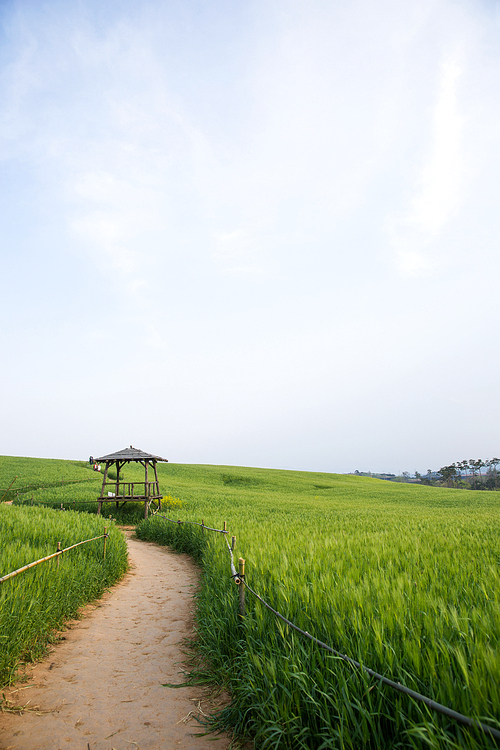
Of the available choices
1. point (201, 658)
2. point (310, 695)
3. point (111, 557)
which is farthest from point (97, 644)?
point (310, 695)

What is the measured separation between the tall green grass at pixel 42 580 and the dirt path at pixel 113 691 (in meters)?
0.28

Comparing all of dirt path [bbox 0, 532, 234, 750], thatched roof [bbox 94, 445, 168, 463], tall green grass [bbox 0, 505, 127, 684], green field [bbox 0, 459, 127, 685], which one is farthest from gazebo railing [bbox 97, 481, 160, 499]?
dirt path [bbox 0, 532, 234, 750]

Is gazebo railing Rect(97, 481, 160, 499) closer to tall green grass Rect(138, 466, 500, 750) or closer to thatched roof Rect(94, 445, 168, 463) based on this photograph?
thatched roof Rect(94, 445, 168, 463)

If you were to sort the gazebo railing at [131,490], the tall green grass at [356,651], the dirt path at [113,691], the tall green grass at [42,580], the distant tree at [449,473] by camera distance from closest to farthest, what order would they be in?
the tall green grass at [356,651], the dirt path at [113,691], the tall green grass at [42,580], the gazebo railing at [131,490], the distant tree at [449,473]

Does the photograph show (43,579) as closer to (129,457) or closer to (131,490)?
(129,457)

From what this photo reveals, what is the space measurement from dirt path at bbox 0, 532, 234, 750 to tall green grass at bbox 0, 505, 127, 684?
0.91 feet

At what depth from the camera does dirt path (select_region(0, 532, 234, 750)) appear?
316cm

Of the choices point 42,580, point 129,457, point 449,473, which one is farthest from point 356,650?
point 449,473

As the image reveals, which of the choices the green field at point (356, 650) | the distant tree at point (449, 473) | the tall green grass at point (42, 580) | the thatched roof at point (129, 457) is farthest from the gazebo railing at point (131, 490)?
the distant tree at point (449, 473)

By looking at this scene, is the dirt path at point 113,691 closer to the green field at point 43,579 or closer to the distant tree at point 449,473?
the green field at point 43,579

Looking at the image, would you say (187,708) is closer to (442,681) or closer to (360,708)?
(360,708)

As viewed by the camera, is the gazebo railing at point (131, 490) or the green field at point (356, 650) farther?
the gazebo railing at point (131, 490)

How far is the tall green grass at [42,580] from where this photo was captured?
4.20m

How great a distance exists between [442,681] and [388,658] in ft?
1.28
